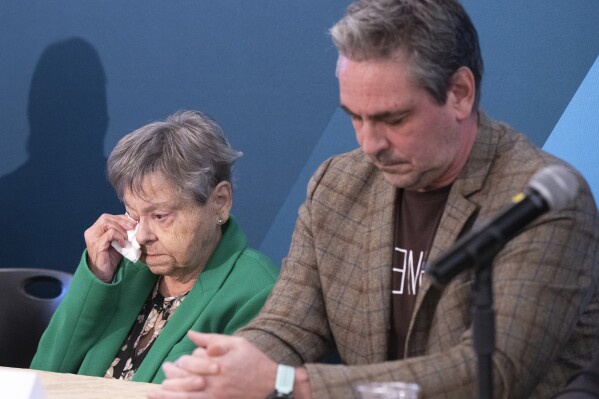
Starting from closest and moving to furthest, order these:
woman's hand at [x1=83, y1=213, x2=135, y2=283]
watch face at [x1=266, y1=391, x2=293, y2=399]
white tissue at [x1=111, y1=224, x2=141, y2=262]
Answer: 1. watch face at [x1=266, y1=391, x2=293, y2=399]
2. white tissue at [x1=111, y1=224, x2=141, y2=262]
3. woman's hand at [x1=83, y1=213, x2=135, y2=283]

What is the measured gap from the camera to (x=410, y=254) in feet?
7.97

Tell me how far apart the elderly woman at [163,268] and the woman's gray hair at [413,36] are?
3.48 ft

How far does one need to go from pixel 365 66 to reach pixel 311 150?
178 cm

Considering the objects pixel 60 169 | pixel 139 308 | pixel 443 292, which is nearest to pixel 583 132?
pixel 443 292

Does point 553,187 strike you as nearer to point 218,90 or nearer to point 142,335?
point 142,335

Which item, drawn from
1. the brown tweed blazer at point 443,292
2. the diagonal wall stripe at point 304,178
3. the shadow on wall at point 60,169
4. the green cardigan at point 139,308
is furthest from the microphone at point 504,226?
the shadow on wall at point 60,169

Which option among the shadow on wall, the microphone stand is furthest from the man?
the shadow on wall

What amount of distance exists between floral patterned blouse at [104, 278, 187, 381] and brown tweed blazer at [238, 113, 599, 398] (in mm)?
735

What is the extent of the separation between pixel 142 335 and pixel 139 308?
11 cm

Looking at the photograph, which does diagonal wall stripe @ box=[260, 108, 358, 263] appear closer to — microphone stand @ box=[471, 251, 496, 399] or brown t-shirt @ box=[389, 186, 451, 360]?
brown t-shirt @ box=[389, 186, 451, 360]

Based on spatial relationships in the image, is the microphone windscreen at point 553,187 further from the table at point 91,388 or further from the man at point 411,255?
the table at point 91,388

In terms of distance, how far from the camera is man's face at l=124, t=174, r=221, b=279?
10.3 feet

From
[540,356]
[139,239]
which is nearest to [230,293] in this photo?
[139,239]

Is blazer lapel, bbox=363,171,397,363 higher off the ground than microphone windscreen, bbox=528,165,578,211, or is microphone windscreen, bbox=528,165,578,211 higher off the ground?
microphone windscreen, bbox=528,165,578,211
